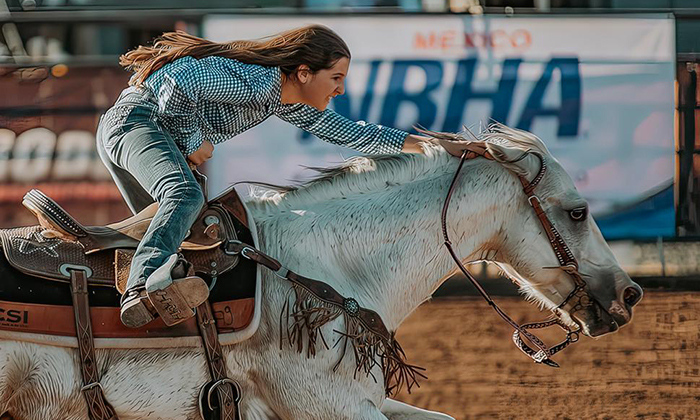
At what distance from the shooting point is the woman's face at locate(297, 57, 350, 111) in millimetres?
3182

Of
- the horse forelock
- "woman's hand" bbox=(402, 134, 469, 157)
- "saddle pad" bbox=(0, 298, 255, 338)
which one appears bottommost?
"saddle pad" bbox=(0, 298, 255, 338)

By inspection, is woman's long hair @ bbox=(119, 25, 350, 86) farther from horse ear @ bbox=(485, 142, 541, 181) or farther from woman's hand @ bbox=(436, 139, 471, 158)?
horse ear @ bbox=(485, 142, 541, 181)

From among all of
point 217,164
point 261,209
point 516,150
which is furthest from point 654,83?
point 261,209

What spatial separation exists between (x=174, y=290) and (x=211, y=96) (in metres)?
0.63

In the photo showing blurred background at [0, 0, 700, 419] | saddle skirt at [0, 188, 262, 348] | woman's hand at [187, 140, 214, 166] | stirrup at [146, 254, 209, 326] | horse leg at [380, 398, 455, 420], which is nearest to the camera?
stirrup at [146, 254, 209, 326]

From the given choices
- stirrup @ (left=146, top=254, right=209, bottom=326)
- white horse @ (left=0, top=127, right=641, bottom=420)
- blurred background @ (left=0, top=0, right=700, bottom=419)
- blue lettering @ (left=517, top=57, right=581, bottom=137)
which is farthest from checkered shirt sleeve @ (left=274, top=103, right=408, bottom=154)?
blue lettering @ (left=517, top=57, right=581, bottom=137)

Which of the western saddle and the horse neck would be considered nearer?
the western saddle

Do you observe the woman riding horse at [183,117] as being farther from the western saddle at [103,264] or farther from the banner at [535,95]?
the banner at [535,95]

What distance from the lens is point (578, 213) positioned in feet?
10.8

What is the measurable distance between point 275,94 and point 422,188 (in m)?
0.59

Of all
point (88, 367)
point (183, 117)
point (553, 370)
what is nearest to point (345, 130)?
point (183, 117)

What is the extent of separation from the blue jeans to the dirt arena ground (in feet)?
11.1

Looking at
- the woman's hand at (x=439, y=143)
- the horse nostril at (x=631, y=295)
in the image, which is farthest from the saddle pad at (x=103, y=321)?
the horse nostril at (x=631, y=295)

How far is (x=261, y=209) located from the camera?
3.26 metres
